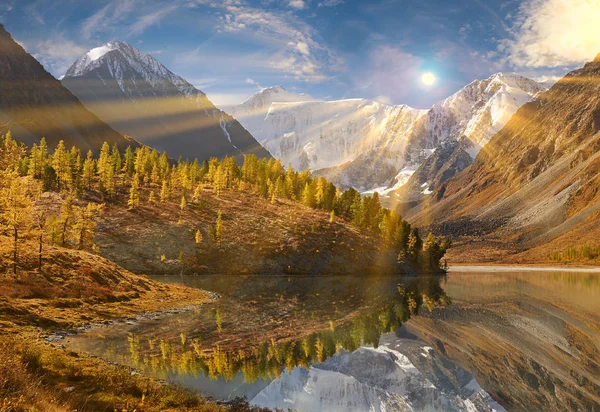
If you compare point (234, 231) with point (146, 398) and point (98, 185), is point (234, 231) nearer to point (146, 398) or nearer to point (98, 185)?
point (98, 185)

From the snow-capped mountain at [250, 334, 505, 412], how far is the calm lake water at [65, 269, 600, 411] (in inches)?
3.4

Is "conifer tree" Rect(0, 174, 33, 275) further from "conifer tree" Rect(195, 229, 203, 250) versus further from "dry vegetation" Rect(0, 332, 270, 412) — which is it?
"conifer tree" Rect(195, 229, 203, 250)

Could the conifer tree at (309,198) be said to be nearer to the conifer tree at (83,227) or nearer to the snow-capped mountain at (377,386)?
the conifer tree at (83,227)

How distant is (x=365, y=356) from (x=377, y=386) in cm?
370

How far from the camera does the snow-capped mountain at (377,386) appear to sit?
943 inches

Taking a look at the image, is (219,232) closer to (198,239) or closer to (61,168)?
(198,239)

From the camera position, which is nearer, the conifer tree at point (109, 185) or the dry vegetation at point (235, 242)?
the dry vegetation at point (235, 242)

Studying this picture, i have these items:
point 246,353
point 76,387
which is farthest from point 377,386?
point 76,387

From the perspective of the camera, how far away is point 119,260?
304 feet

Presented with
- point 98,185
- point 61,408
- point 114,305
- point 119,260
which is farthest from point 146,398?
point 98,185

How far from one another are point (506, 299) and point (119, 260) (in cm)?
7751

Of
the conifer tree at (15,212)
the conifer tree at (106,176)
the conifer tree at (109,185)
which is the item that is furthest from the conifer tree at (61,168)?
the conifer tree at (15,212)

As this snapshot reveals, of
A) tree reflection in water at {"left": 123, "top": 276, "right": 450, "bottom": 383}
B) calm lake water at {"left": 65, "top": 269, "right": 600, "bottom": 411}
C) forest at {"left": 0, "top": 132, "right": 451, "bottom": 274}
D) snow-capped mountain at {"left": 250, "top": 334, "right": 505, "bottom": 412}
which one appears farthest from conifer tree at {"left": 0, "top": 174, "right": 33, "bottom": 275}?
snow-capped mountain at {"left": 250, "top": 334, "right": 505, "bottom": 412}

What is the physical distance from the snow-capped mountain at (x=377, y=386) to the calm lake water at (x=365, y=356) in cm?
9
